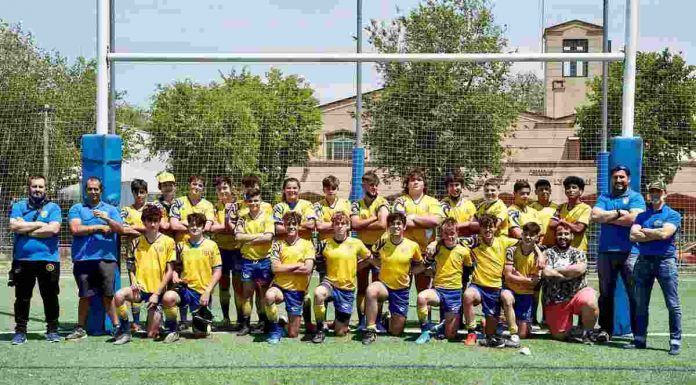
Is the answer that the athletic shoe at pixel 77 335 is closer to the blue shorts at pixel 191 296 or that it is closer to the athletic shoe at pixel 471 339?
the blue shorts at pixel 191 296

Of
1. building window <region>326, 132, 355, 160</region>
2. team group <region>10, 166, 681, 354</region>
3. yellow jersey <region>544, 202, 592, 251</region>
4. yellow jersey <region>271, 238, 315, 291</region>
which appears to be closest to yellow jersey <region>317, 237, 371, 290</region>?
team group <region>10, 166, 681, 354</region>

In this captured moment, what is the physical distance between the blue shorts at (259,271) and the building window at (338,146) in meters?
4.24

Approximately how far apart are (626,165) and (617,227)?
0.66 m

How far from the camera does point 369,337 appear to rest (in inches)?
305

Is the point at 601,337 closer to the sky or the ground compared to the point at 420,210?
closer to the ground

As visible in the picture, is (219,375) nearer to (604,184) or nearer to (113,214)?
(113,214)

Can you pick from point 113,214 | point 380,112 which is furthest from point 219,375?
point 380,112

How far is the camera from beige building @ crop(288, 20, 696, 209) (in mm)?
12320

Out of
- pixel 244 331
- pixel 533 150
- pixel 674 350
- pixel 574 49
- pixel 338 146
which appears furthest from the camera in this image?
pixel 574 49

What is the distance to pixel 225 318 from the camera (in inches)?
344

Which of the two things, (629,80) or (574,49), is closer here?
(629,80)

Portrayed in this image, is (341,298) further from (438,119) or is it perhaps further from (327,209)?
(438,119)

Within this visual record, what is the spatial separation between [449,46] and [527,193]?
735 centimetres

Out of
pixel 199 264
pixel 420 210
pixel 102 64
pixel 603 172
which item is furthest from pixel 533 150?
pixel 102 64
